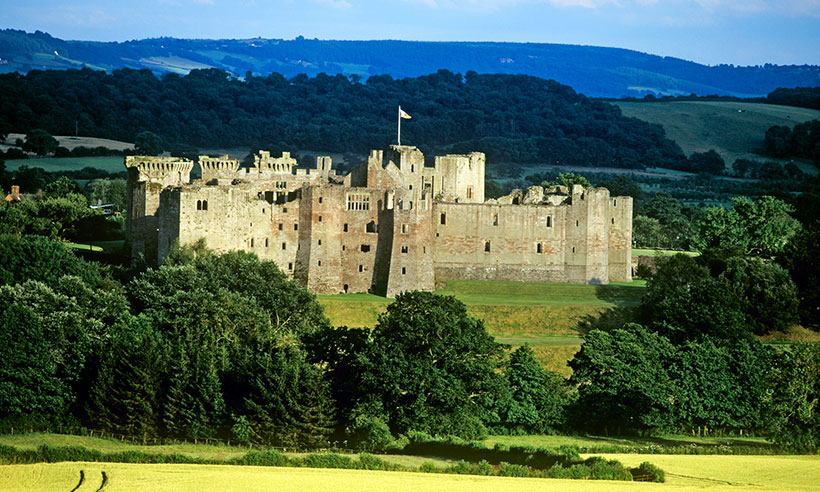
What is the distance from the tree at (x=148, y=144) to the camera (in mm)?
175250

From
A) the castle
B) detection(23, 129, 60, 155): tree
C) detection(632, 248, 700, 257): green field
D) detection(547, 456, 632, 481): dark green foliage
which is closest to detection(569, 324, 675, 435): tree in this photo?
detection(547, 456, 632, 481): dark green foliage

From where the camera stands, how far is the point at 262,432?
59.8 m

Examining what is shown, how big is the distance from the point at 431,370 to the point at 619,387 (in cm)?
1054

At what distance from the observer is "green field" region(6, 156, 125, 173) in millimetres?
159750

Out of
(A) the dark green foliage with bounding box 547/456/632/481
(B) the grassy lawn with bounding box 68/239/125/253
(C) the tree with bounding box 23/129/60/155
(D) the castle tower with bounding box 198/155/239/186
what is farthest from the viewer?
(C) the tree with bounding box 23/129/60/155

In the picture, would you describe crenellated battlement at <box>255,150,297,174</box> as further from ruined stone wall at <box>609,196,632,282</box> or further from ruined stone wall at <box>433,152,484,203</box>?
ruined stone wall at <box>609,196,632,282</box>

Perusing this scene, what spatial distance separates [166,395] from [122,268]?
23.5m

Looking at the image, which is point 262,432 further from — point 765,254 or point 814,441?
point 765,254

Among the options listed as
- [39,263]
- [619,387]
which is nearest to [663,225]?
[619,387]

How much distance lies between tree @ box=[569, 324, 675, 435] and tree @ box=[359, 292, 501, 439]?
4981 mm

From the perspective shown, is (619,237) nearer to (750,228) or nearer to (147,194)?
(750,228)

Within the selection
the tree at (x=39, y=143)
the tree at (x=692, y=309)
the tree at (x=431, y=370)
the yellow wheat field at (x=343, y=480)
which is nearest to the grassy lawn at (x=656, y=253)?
the tree at (x=692, y=309)

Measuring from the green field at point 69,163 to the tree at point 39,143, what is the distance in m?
3.76

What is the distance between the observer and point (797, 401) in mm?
61312
